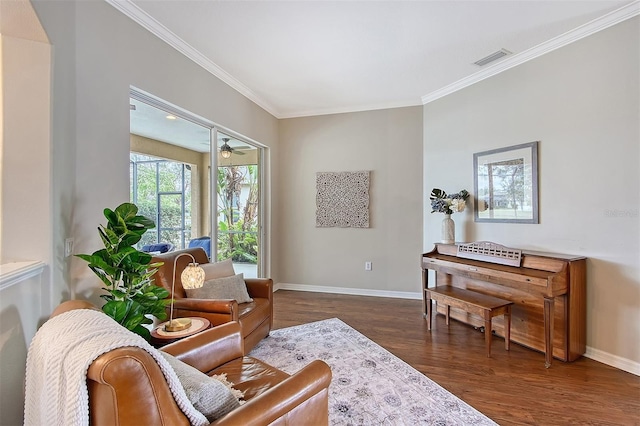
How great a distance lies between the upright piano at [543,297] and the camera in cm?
258

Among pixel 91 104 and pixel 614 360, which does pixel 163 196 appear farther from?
pixel 614 360

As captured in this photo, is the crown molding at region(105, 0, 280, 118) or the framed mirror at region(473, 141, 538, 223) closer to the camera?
the crown molding at region(105, 0, 280, 118)

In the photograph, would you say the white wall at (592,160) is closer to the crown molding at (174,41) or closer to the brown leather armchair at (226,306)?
the brown leather armchair at (226,306)

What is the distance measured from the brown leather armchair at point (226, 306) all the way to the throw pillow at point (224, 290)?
7cm

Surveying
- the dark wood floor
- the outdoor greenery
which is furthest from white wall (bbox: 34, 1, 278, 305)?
the dark wood floor

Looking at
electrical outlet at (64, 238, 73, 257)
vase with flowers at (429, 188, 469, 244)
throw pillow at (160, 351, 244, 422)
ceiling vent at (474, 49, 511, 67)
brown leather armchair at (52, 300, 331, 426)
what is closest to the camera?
brown leather armchair at (52, 300, 331, 426)

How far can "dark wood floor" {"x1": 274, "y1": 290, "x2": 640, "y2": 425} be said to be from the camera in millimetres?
2016

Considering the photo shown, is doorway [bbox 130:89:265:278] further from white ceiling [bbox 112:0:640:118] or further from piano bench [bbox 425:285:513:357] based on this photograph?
piano bench [bbox 425:285:513:357]

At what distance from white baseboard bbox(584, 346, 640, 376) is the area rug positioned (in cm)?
155

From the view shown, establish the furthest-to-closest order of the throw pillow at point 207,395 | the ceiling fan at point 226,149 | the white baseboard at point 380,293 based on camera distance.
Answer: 1. the ceiling fan at point 226,149
2. the white baseboard at point 380,293
3. the throw pillow at point 207,395

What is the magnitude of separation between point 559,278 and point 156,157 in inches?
146

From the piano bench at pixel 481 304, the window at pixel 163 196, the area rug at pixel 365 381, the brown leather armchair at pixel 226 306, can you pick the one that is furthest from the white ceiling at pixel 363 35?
the area rug at pixel 365 381

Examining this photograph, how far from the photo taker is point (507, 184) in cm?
340

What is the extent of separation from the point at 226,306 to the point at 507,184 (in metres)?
3.15
